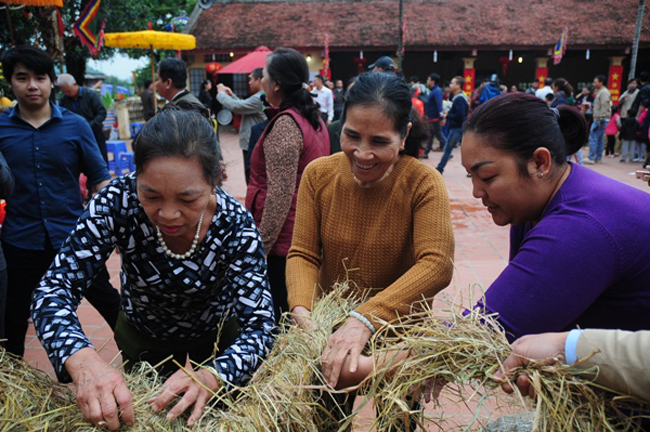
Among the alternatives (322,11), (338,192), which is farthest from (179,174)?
(322,11)

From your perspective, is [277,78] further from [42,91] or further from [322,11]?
[322,11]

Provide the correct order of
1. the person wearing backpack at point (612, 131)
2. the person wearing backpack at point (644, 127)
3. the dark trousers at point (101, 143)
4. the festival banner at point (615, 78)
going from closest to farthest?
the dark trousers at point (101, 143) → the person wearing backpack at point (644, 127) → the person wearing backpack at point (612, 131) → the festival banner at point (615, 78)

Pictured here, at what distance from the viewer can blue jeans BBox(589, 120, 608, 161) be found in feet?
38.1

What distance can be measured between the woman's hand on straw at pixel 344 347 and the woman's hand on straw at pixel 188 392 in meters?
0.30

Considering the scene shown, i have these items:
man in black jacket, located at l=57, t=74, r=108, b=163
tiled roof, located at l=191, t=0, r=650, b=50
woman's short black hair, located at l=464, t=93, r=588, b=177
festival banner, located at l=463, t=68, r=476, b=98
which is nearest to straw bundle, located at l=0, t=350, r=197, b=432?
woman's short black hair, located at l=464, t=93, r=588, b=177

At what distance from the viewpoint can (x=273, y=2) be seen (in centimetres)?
2200

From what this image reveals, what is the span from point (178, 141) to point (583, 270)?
107 cm

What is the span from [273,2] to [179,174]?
2251 centimetres

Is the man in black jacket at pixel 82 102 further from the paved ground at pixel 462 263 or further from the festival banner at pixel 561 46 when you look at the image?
the festival banner at pixel 561 46

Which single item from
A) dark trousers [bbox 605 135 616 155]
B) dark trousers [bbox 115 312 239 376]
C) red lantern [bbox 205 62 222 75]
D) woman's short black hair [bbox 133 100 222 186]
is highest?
woman's short black hair [bbox 133 100 222 186]

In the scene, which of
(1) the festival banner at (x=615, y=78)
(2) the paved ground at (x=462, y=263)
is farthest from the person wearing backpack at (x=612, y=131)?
(1) the festival banner at (x=615, y=78)

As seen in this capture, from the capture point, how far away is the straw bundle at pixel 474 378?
42.5 inches

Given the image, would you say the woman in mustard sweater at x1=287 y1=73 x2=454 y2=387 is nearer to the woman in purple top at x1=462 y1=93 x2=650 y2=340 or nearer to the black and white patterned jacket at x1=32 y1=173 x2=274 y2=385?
the black and white patterned jacket at x1=32 y1=173 x2=274 y2=385

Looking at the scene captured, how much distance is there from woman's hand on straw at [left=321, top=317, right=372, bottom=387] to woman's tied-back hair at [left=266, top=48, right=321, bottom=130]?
1501mm
